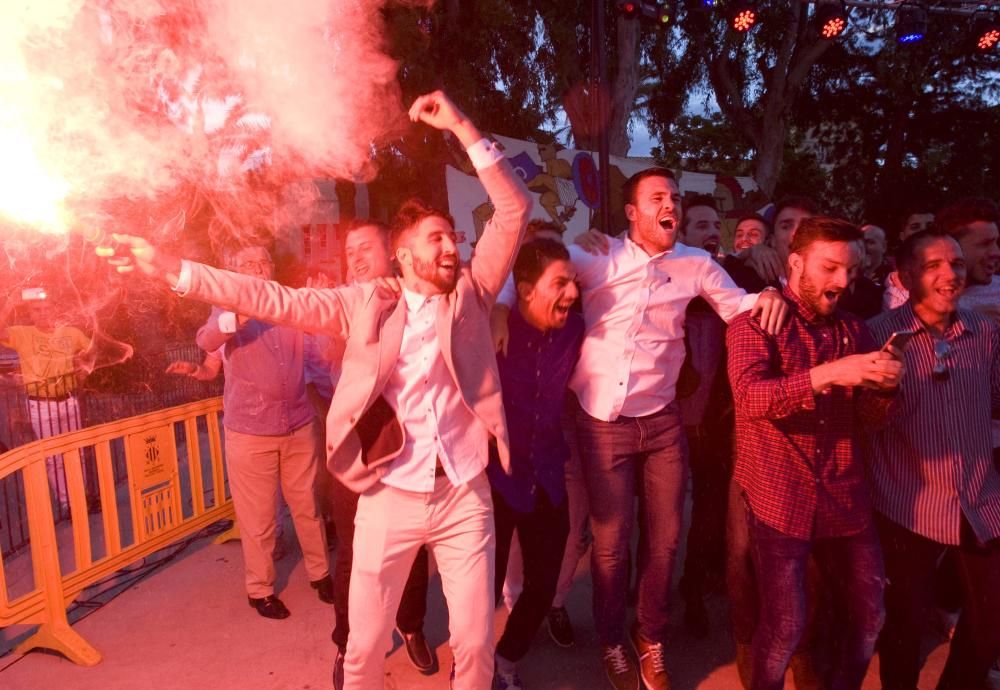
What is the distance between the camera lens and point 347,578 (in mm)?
3459

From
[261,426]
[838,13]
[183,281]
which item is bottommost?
[261,426]

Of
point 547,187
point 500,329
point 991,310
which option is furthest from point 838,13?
point 500,329

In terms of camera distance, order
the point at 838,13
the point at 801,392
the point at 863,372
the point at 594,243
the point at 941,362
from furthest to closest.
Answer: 1. the point at 838,13
2. the point at 594,243
3. the point at 941,362
4. the point at 801,392
5. the point at 863,372

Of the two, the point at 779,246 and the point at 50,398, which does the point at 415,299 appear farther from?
the point at 50,398

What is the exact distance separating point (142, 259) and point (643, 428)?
7.49 feet

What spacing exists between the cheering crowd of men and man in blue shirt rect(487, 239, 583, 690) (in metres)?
0.01

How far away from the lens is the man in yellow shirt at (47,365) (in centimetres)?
612

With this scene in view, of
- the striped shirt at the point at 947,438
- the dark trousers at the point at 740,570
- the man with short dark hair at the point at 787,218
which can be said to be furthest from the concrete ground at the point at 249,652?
the man with short dark hair at the point at 787,218

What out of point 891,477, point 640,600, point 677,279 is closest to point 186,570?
point 640,600

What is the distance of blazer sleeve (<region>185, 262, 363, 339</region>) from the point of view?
8.19ft

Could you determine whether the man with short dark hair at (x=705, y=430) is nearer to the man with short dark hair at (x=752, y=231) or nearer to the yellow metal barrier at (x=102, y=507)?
the man with short dark hair at (x=752, y=231)

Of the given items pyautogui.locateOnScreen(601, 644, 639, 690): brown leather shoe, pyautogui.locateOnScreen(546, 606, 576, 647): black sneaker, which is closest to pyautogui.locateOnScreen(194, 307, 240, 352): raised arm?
pyautogui.locateOnScreen(546, 606, 576, 647): black sneaker

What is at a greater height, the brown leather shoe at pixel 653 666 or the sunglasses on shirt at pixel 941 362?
the sunglasses on shirt at pixel 941 362

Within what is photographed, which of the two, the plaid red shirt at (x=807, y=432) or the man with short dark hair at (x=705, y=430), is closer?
the plaid red shirt at (x=807, y=432)
